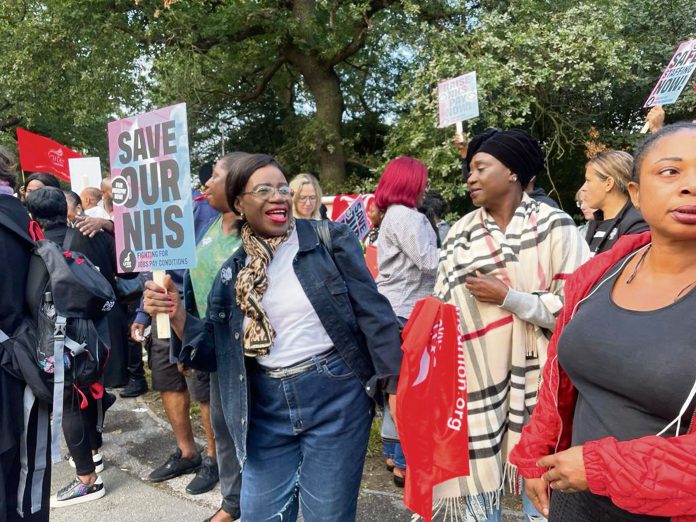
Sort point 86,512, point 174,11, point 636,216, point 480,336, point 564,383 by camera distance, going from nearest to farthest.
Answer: point 564,383
point 480,336
point 636,216
point 86,512
point 174,11

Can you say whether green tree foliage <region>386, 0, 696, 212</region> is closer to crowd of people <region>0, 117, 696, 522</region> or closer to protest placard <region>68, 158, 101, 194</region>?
protest placard <region>68, 158, 101, 194</region>

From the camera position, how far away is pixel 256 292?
214cm

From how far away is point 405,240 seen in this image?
3566mm

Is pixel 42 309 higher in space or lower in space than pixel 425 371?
higher

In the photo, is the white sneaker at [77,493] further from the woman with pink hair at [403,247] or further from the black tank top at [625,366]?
the black tank top at [625,366]

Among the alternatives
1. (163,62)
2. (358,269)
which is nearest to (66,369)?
(358,269)

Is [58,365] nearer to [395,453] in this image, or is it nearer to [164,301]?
[164,301]

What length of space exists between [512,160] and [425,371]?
970 millimetres

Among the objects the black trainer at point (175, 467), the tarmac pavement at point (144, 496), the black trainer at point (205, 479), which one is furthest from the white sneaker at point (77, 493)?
the black trainer at point (205, 479)

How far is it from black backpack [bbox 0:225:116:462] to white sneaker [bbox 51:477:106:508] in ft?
4.48

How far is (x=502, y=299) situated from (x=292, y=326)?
0.83 metres

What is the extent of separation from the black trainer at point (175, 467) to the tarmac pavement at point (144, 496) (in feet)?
0.15

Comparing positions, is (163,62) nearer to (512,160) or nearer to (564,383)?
(512,160)

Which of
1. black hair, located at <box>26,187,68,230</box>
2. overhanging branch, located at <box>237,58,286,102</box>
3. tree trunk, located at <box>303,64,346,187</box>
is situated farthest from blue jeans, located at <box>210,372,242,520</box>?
overhanging branch, located at <box>237,58,286,102</box>
